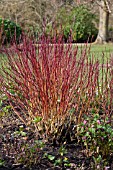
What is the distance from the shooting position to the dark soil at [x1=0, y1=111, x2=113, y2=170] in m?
2.85

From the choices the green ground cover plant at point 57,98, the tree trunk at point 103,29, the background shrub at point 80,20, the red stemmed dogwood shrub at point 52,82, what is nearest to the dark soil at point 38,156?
the green ground cover plant at point 57,98

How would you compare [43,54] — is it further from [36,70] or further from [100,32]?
[100,32]

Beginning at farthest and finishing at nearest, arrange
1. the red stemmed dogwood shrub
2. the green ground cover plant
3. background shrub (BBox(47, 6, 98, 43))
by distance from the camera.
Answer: background shrub (BBox(47, 6, 98, 43)), the red stemmed dogwood shrub, the green ground cover plant

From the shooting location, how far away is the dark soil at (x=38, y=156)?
9.36 ft

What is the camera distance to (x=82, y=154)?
3092 millimetres

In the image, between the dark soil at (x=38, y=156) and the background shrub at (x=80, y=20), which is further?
the background shrub at (x=80, y=20)

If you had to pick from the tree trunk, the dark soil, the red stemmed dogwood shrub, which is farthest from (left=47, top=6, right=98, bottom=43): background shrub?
the dark soil

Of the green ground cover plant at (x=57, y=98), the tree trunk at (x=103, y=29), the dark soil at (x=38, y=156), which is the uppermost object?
the tree trunk at (x=103, y=29)

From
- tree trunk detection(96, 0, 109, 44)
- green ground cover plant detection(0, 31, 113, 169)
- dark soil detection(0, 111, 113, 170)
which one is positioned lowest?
dark soil detection(0, 111, 113, 170)

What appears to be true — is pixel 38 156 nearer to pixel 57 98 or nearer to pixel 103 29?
pixel 57 98

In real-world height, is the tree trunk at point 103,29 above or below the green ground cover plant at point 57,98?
above

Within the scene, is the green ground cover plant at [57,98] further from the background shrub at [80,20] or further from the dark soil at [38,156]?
the background shrub at [80,20]

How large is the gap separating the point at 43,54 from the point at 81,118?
0.87 m

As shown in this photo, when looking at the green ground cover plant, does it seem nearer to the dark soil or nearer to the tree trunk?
the dark soil
